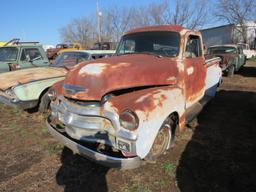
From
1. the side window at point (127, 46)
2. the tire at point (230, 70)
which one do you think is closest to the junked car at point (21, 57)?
the side window at point (127, 46)

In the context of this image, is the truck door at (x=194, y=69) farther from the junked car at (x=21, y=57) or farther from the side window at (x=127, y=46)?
the junked car at (x=21, y=57)

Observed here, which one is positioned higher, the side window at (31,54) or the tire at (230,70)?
the side window at (31,54)

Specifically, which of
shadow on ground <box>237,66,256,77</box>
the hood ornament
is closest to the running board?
the hood ornament

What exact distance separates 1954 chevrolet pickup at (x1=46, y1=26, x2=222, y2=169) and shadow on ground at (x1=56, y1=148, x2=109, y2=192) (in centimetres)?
51

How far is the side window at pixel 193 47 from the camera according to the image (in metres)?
4.77

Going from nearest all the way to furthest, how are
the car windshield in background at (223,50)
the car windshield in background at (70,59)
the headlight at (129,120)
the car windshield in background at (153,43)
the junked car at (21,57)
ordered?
the headlight at (129,120)
the car windshield in background at (153,43)
the car windshield in background at (70,59)
the junked car at (21,57)
the car windshield in background at (223,50)

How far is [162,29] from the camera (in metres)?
4.77

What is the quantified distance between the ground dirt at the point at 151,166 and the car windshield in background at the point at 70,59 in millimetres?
2585

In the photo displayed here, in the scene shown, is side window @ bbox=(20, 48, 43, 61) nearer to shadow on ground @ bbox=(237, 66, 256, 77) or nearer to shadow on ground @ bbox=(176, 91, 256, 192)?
shadow on ground @ bbox=(176, 91, 256, 192)

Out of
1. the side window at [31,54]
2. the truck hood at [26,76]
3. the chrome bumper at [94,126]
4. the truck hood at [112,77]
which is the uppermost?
the side window at [31,54]

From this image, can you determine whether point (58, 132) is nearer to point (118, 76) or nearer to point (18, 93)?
point (118, 76)

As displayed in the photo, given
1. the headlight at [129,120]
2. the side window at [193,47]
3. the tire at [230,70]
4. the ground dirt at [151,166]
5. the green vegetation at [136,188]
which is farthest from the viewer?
the tire at [230,70]

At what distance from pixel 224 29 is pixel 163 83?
40259 millimetres

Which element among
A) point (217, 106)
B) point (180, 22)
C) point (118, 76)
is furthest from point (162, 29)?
point (180, 22)
